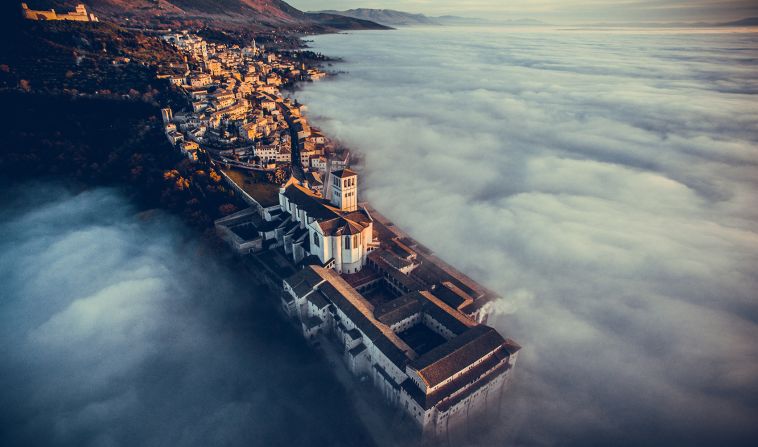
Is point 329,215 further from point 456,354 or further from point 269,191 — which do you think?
point 456,354

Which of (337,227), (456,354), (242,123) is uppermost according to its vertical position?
(242,123)

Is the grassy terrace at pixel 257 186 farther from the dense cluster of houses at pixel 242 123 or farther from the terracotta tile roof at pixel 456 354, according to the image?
the terracotta tile roof at pixel 456 354

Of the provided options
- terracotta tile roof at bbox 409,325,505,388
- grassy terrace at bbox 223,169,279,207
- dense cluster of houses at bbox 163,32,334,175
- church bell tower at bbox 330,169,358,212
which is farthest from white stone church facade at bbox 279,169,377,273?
dense cluster of houses at bbox 163,32,334,175

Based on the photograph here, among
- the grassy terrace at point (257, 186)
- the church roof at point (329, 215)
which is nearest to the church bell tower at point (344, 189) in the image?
the church roof at point (329, 215)

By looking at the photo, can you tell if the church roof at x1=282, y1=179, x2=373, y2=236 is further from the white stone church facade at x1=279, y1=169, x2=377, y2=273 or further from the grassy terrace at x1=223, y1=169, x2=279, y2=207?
the grassy terrace at x1=223, y1=169, x2=279, y2=207

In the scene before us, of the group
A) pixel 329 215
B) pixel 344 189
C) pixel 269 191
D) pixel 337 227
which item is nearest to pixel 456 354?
pixel 337 227
